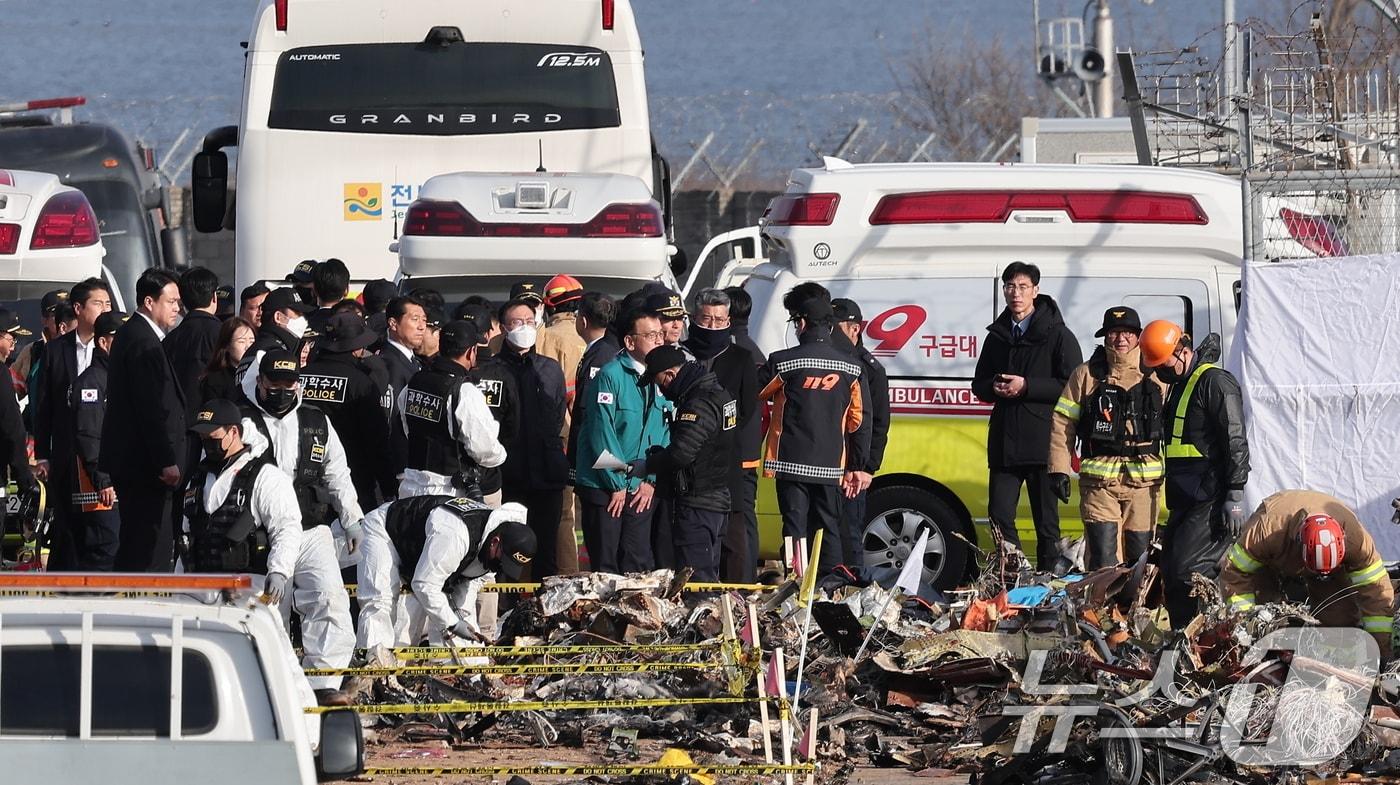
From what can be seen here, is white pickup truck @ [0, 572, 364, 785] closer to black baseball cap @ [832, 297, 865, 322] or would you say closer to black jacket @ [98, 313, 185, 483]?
black jacket @ [98, 313, 185, 483]

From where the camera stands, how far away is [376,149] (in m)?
14.1

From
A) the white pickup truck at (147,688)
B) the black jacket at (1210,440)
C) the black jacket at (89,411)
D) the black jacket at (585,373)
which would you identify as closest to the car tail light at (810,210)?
the black jacket at (585,373)

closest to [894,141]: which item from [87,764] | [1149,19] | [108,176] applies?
[1149,19]

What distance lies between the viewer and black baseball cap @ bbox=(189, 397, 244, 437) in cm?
845

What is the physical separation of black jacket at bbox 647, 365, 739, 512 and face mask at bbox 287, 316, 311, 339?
6.02ft

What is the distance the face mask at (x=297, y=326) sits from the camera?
35.3 ft

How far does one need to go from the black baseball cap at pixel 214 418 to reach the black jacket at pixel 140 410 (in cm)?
230

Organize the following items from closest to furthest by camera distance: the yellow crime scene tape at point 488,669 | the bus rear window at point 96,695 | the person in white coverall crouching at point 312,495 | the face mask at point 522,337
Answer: the bus rear window at point 96,695 < the yellow crime scene tape at point 488,669 < the person in white coverall crouching at point 312,495 < the face mask at point 522,337

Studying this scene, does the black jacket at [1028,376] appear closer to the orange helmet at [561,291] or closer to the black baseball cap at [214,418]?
the orange helmet at [561,291]

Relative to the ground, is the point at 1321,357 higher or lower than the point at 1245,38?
lower

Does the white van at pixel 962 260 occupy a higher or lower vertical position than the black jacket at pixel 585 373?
higher

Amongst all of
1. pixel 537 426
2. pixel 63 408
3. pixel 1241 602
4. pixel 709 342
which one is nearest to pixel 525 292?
pixel 537 426

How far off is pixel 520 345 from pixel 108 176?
10.5 m

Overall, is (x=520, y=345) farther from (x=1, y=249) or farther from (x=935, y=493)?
(x=1, y=249)
